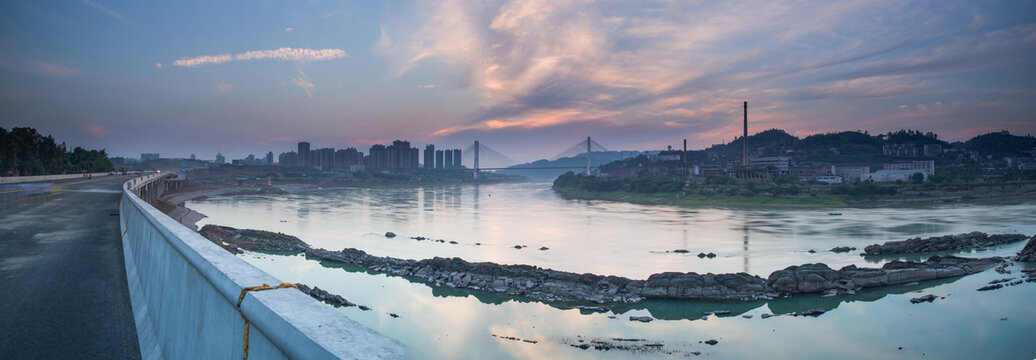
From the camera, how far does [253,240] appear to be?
2497 cm

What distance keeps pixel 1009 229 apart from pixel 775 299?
1004 inches

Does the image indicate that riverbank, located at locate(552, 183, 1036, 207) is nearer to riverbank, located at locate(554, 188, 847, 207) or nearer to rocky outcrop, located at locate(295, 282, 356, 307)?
riverbank, located at locate(554, 188, 847, 207)

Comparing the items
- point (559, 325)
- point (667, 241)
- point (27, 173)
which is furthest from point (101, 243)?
point (27, 173)

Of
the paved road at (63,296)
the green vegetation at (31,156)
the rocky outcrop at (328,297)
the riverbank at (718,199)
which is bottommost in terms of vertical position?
the rocky outcrop at (328,297)

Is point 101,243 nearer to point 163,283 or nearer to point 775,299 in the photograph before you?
point 163,283

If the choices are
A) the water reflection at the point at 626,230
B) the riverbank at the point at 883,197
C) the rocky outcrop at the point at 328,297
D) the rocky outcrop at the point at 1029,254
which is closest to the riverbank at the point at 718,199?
the riverbank at the point at 883,197

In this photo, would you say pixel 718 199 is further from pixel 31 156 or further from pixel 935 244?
pixel 31 156

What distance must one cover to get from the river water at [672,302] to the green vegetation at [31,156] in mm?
18591

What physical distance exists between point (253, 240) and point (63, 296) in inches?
886

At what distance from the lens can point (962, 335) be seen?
12.3m

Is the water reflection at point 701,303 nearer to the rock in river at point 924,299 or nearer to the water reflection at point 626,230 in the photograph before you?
the rock in river at point 924,299

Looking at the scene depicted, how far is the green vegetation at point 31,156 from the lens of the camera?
129 ft

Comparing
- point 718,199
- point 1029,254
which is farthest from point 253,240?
point 718,199

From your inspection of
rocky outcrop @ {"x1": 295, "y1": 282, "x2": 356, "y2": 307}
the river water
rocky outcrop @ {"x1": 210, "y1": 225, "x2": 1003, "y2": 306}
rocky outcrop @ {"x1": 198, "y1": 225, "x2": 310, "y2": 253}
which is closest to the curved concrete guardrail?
the river water
